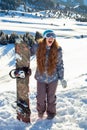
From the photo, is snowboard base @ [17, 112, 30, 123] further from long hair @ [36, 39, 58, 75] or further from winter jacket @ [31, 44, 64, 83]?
long hair @ [36, 39, 58, 75]

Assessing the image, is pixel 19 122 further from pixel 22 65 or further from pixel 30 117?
pixel 22 65

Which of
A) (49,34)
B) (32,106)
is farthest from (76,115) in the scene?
(49,34)

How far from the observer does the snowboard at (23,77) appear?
6.17m

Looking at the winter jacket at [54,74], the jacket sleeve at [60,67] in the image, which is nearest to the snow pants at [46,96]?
the winter jacket at [54,74]

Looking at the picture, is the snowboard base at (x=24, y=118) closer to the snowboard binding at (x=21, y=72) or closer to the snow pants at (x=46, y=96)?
the snow pants at (x=46, y=96)

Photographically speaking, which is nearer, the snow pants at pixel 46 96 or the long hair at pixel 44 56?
the long hair at pixel 44 56

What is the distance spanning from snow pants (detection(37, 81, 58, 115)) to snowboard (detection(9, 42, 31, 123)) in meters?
0.24

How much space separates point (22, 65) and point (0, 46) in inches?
574

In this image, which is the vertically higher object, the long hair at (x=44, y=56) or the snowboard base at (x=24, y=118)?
the long hair at (x=44, y=56)

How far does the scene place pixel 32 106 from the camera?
712cm

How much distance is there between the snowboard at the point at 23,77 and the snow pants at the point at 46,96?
24 cm

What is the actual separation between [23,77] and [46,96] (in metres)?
0.62

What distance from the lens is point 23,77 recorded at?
20.2 feet

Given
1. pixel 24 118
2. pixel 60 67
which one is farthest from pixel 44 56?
pixel 24 118
